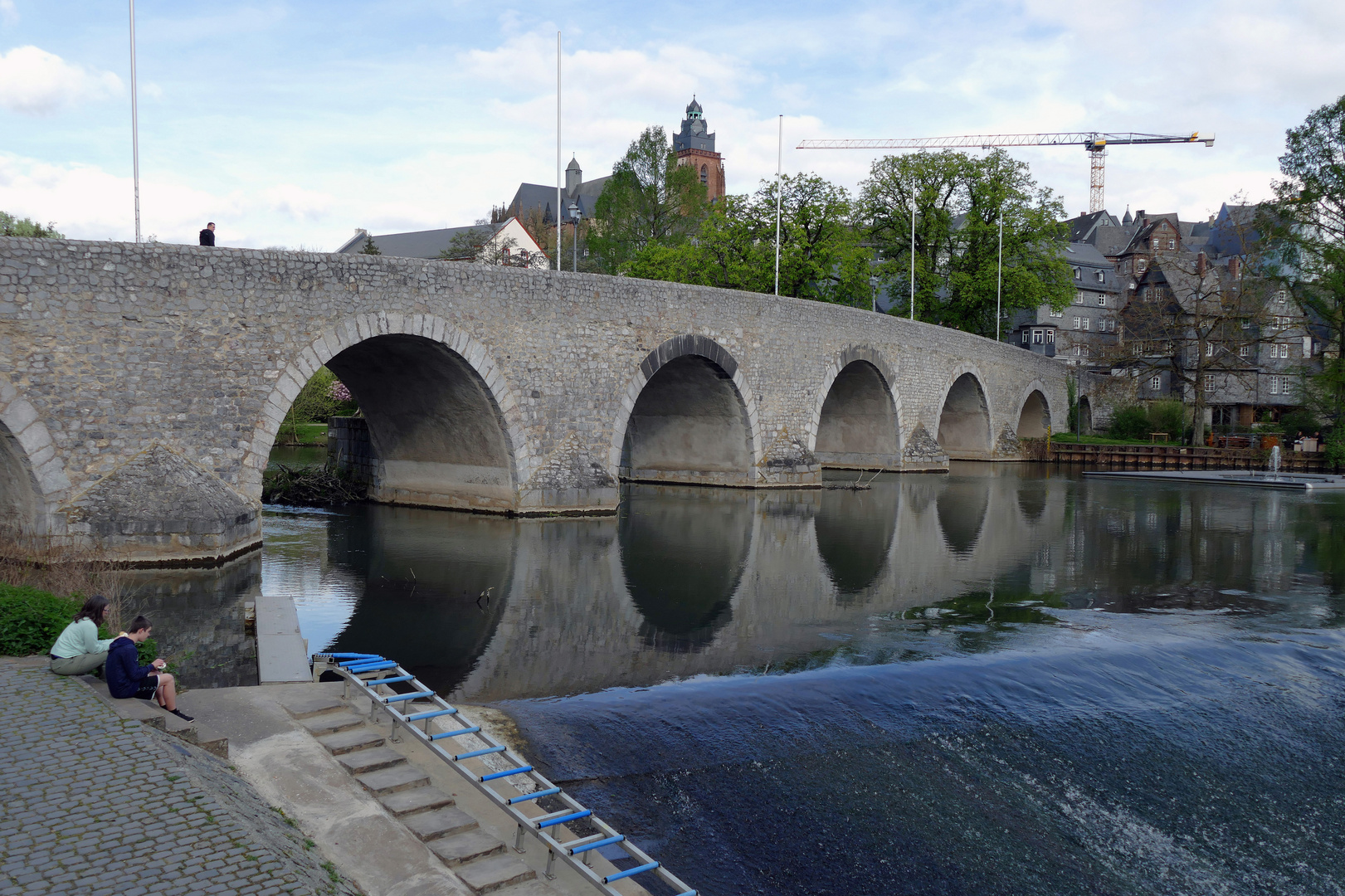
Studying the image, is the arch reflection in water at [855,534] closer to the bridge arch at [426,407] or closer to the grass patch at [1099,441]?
the bridge arch at [426,407]

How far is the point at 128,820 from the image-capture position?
4.44 meters

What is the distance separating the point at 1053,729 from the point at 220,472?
1170 centimetres

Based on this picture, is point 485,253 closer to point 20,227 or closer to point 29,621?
point 20,227

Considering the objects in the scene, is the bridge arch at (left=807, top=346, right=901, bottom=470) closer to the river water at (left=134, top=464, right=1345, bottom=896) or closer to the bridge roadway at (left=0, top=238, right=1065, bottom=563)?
the bridge roadway at (left=0, top=238, right=1065, bottom=563)

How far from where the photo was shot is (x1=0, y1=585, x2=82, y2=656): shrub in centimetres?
742

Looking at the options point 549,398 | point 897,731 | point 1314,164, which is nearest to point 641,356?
point 549,398

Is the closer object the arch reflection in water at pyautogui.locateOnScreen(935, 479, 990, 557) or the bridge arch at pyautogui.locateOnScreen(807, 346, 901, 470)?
the arch reflection in water at pyautogui.locateOnScreen(935, 479, 990, 557)

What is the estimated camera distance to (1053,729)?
8594 mm

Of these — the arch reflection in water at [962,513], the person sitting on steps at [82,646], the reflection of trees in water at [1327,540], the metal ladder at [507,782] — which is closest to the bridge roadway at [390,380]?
the arch reflection in water at [962,513]

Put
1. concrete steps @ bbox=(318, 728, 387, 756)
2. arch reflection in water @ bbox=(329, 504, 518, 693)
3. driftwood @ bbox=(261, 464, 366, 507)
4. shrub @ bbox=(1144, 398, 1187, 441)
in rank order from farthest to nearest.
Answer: shrub @ bbox=(1144, 398, 1187, 441)
driftwood @ bbox=(261, 464, 366, 507)
arch reflection in water @ bbox=(329, 504, 518, 693)
concrete steps @ bbox=(318, 728, 387, 756)

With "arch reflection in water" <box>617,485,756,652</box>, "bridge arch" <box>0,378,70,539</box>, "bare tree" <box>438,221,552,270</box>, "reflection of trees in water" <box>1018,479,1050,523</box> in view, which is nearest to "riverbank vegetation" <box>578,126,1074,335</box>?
"bare tree" <box>438,221,552,270</box>

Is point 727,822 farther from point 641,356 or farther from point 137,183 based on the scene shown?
point 641,356

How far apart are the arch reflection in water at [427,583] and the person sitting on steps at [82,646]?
3046 millimetres

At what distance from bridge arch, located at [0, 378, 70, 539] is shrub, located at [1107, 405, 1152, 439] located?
44.2 metres
